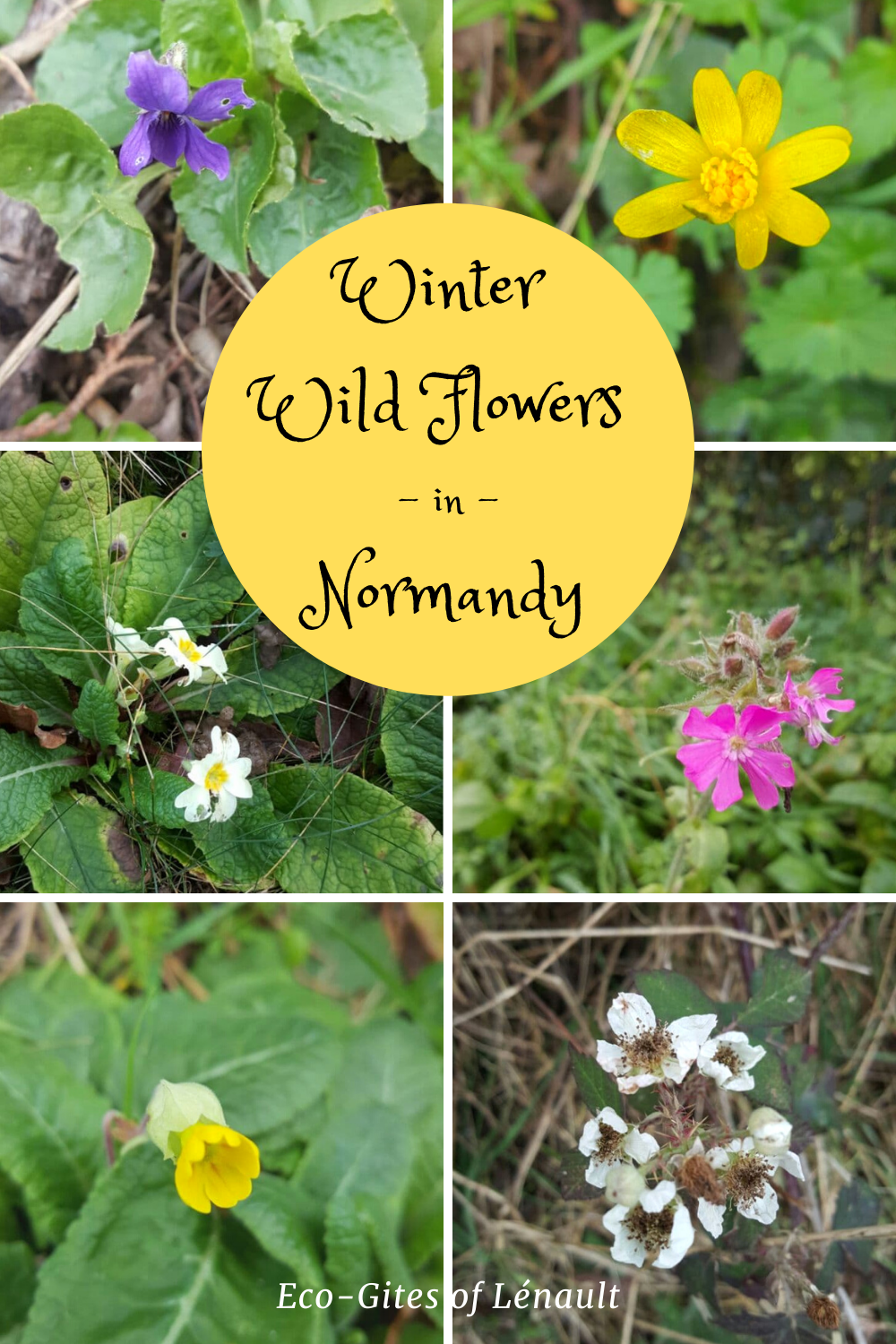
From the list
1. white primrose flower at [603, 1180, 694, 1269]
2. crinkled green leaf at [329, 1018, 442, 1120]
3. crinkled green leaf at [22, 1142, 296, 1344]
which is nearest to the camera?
white primrose flower at [603, 1180, 694, 1269]

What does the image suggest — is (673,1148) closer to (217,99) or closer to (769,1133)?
(769,1133)

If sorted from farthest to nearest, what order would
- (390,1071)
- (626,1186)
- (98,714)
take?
(390,1071), (98,714), (626,1186)

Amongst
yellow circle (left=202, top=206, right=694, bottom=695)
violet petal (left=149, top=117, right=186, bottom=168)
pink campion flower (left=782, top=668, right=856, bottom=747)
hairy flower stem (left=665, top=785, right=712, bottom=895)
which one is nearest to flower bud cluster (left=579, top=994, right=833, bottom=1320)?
hairy flower stem (left=665, top=785, right=712, bottom=895)

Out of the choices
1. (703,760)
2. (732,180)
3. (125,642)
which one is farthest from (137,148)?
(703,760)

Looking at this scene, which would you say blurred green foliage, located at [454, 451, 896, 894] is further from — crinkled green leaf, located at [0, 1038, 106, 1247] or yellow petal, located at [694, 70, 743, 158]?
crinkled green leaf, located at [0, 1038, 106, 1247]

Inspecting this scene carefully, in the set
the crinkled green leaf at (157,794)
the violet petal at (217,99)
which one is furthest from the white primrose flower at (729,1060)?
the violet petal at (217,99)

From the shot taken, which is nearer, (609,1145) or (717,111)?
(609,1145)

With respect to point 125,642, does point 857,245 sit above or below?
above
